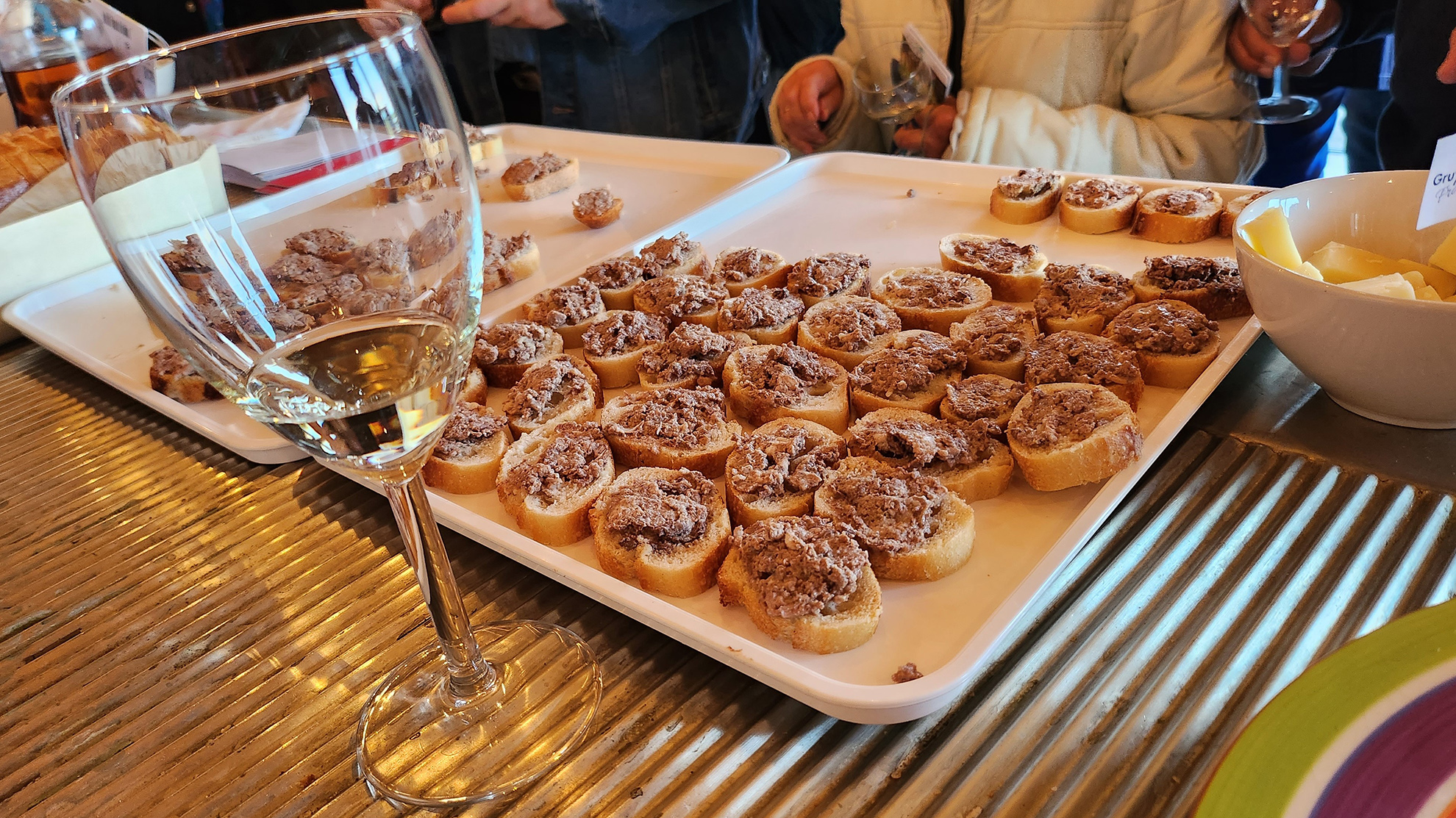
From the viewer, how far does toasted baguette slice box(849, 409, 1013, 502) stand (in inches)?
45.8

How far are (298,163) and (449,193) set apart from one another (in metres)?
0.11

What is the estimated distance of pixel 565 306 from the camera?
5.57 ft

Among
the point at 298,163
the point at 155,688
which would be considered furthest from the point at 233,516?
the point at 298,163

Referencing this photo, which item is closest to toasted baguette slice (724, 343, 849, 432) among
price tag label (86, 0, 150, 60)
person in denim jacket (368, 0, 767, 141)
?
person in denim jacket (368, 0, 767, 141)

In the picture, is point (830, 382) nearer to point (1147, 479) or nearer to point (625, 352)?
point (625, 352)

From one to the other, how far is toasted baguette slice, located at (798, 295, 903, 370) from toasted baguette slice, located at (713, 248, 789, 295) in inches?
8.3

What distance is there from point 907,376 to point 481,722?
30.8 inches

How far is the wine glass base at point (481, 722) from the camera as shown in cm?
83

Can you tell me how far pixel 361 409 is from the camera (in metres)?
0.68

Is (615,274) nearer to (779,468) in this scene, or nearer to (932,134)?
(779,468)

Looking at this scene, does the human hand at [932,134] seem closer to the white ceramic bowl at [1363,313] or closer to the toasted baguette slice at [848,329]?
the toasted baguette slice at [848,329]

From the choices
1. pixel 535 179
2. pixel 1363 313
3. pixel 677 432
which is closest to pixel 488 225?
pixel 535 179

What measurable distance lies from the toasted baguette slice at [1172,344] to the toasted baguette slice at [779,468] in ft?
1.59

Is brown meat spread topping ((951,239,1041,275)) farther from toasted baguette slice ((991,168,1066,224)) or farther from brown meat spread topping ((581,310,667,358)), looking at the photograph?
brown meat spread topping ((581,310,667,358))
